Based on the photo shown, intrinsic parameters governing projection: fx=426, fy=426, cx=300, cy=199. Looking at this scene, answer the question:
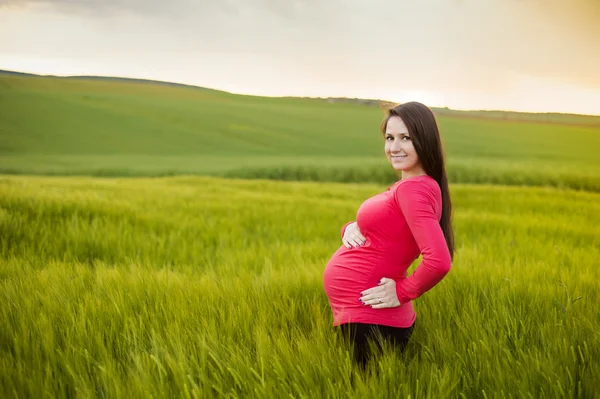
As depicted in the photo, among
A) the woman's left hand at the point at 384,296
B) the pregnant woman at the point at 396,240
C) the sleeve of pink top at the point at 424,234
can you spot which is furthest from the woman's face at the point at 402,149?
the woman's left hand at the point at 384,296

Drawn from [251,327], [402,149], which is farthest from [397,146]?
[251,327]

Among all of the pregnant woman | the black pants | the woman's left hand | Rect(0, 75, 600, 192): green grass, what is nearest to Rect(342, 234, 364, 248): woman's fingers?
the pregnant woman

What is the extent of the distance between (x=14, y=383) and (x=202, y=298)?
3.03 ft

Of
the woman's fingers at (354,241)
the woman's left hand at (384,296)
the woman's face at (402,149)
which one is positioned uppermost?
the woman's face at (402,149)

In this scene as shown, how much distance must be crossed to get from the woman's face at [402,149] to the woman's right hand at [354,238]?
32 centimetres

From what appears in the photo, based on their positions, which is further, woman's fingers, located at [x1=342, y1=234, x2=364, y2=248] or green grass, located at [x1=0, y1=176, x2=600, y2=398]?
woman's fingers, located at [x1=342, y1=234, x2=364, y2=248]

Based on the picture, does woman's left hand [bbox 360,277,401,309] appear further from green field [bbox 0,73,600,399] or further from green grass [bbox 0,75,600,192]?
green grass [bbox 0,75,600,192]

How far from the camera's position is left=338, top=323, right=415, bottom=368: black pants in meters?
1.69

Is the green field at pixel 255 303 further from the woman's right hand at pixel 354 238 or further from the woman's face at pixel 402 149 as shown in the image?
the woman's face at pixel 402 149

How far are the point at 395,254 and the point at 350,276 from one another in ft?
0.67

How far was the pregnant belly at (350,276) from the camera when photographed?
170cm

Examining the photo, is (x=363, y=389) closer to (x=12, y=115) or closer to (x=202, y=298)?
(x=202, y=298)

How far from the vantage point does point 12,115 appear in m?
31.4

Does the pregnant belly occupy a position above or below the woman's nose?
below
